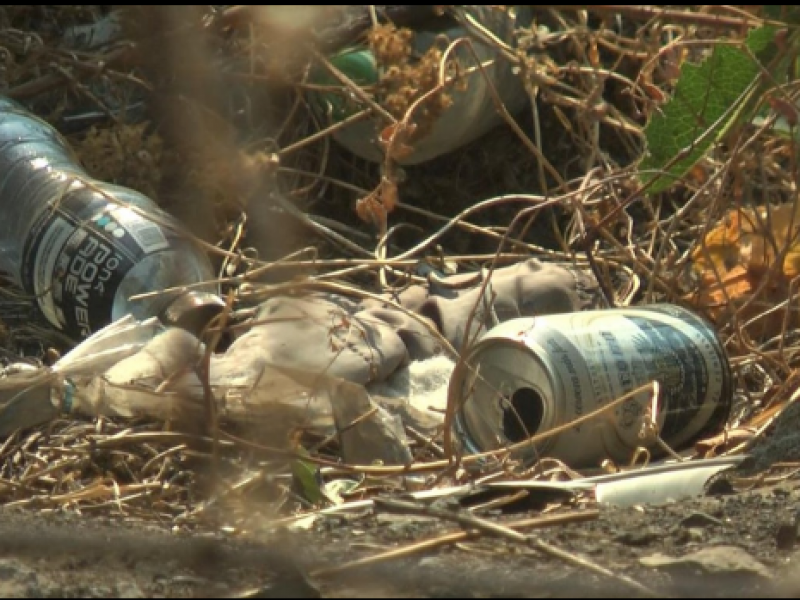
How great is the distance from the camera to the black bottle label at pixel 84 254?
2.32m

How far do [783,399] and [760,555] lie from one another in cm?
80

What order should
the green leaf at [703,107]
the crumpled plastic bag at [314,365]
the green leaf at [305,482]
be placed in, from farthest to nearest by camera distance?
the green leaf at [703,107] → the crumpled plastic bag at [314,365] → the green leaf at [305,482]

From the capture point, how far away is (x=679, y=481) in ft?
5.59

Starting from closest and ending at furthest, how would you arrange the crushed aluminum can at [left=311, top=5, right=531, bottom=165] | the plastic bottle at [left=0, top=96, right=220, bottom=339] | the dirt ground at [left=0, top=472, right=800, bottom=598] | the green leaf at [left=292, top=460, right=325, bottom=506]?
1. the dirt ground at [left=0, top=472, right=800, bottom=598]
2. the green leaf at [left=292, top=460, right=325, bottom=506]
3. the plastic bottle at [left=0, top=96, right=220, bottom=339]
4. the crushed aluminum can at [left=311, top=5, right=531, bottom=165]

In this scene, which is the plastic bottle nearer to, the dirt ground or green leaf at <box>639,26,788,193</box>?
green leaf at <box>639,26,788,193</box>

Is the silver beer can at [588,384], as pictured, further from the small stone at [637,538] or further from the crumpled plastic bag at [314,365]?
the small stone at [637,538]

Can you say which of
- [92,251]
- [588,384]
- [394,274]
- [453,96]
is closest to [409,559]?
[588,384]

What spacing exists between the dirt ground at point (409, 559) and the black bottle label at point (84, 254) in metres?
0.85

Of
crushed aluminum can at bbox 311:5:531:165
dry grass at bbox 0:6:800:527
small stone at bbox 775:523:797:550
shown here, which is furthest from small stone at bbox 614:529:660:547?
crushed aluminum can at bbox 311:5:531:165

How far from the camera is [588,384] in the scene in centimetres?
193

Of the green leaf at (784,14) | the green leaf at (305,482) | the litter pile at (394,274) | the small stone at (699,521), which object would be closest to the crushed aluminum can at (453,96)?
the litter pile at (394,274)

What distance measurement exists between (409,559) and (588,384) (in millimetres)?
703

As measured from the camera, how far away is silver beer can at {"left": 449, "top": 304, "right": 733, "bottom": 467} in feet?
6.31

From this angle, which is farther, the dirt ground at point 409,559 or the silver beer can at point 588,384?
the silver beer can at point 588,384
